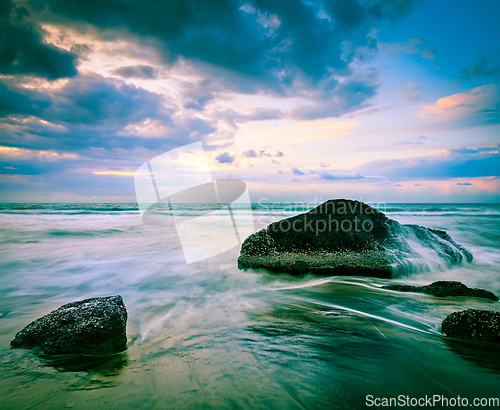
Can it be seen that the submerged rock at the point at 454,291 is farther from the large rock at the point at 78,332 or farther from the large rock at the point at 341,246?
the large rock at the point at 78,332

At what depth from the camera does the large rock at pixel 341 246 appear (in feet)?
15.2

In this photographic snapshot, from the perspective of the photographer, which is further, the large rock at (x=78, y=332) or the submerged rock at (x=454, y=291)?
the submerged rock at (x=454, y=291)

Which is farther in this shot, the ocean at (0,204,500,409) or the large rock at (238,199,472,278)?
the large rock at (238,199,472,278)

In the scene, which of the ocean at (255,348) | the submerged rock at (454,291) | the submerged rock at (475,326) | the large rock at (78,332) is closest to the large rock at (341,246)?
the ocean at (255,348)

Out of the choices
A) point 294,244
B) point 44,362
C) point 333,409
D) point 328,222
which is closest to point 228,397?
point 333,409

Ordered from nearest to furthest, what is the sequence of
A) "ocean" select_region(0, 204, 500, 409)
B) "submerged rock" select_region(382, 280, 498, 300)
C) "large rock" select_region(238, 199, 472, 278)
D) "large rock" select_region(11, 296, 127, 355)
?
"ocean" select_region(0, 204, 500, 409) → "large rock" select_region(11, 296, 127, 355) → "submerged rock" select_region(382, 280, 498, 300) → "large rock" select_region(238, 199, 472, 278)

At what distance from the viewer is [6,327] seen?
9.33 ft

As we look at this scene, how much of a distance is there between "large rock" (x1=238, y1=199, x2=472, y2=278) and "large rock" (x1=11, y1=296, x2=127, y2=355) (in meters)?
2.94

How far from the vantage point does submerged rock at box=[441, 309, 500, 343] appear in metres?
2.28

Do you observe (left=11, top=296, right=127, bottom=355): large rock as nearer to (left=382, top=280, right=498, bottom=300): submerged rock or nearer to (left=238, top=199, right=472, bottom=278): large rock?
(left=238, top=199, right=472, bottom=278): large rock

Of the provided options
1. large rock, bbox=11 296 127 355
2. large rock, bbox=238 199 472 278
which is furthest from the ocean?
Result: large rock, bbox=238 199 472 278

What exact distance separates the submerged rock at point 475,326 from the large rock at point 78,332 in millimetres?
3412

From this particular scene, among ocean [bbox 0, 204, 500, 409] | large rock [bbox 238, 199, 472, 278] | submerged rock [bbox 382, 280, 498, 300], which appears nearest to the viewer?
ocean [bbox 0, 204, 500, 409]

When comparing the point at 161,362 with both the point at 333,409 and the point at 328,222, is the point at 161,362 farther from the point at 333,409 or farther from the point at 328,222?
the point at 328,222
